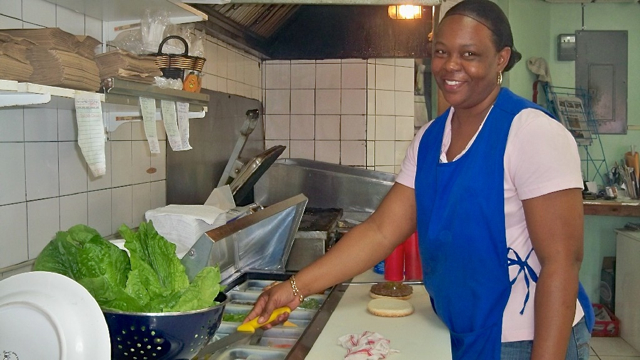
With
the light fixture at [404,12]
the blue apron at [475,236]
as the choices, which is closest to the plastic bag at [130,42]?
the blue apron at [475,236]

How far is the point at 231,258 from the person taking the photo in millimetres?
2338

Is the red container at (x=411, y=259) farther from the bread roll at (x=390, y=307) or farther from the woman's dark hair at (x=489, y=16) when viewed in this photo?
the woman's dark hair at (x=489, y=16)

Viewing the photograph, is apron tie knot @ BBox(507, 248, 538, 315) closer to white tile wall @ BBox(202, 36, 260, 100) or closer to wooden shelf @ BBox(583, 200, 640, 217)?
white tile wall @ BBox(202, 36, 260, 100)

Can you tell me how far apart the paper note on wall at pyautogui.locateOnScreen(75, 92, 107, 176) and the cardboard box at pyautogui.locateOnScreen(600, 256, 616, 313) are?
453 centimetres

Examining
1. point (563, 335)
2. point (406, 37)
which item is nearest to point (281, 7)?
point (406, 37)

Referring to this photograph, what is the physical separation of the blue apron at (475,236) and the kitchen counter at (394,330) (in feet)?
0.31

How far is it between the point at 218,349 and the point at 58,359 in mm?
581

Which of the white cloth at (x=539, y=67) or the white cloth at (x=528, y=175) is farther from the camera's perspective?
the white cloth at (x=539, y=67)

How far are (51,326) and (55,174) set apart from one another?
2.75 feet

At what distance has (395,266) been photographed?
8.23 ft

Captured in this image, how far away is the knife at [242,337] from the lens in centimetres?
157

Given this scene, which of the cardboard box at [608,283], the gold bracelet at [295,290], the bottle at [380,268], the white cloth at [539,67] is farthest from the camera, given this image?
the white cloth at [539,67]

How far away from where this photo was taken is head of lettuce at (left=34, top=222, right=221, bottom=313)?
1.25 metres

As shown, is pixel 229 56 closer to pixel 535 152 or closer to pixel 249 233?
pixel 249 233
